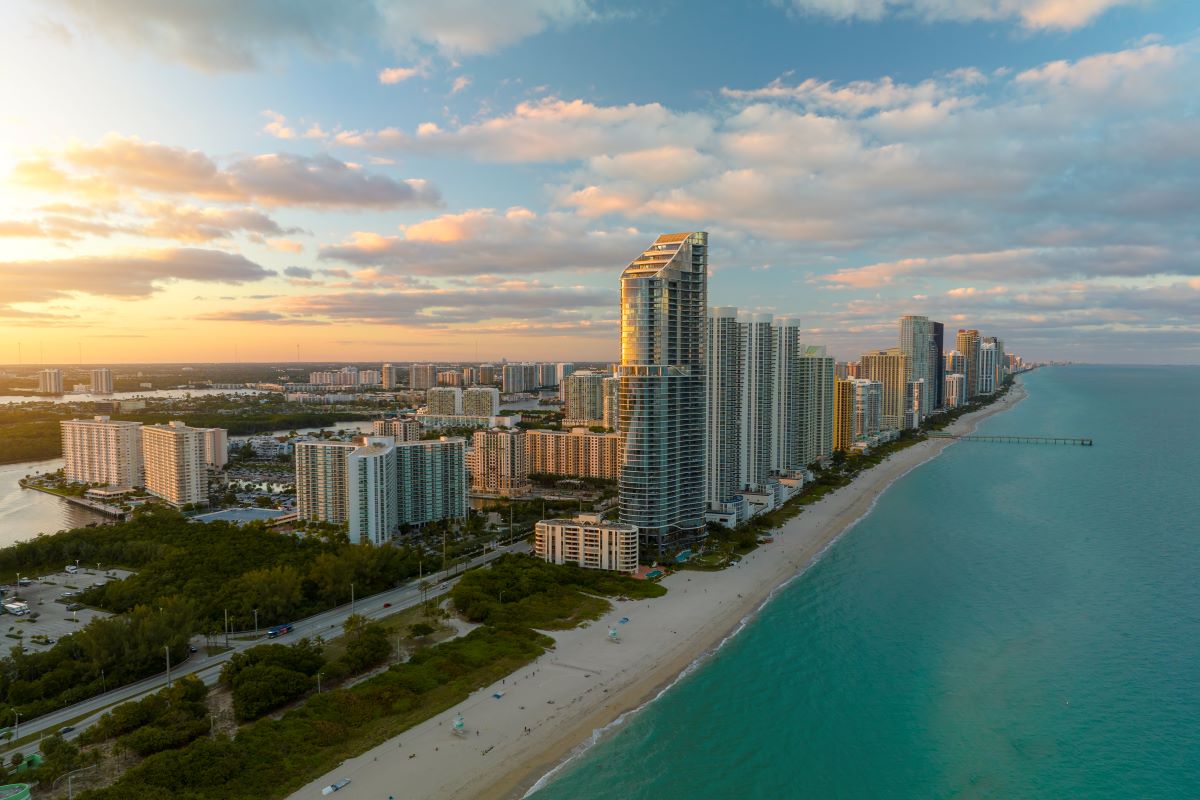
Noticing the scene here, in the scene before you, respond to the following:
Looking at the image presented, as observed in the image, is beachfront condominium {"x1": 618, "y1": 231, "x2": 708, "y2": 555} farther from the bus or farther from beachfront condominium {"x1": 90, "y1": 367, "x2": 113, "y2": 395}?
beachfront condominium {"x1": 90, "y1": 367, "x2": 113, "y2": 395}

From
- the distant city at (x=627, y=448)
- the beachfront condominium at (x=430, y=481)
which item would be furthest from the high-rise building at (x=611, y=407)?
the beachfront condominium at (x=430, y=481)

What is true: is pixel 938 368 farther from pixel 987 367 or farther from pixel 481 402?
pixel 481 402

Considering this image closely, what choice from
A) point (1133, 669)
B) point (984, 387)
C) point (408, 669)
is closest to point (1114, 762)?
point (1133, 669)

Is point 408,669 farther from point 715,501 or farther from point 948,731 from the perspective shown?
point 715,501

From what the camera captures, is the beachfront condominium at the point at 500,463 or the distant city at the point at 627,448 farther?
the beachfront condominium at the point at 500,463

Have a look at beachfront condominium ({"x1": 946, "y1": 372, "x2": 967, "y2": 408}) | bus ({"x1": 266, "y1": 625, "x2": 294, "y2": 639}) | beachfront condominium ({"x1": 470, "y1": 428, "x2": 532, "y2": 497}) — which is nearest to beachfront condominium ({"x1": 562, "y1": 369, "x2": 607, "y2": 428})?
beachfront condominium ({"x1": 470, "y1": 428, "x2": 532, "y2": 497})

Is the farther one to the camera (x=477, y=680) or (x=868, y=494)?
(x=868, y=494)

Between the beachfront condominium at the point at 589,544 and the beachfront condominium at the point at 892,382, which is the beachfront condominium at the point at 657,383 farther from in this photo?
the beachfront condominium at the point at 892,382

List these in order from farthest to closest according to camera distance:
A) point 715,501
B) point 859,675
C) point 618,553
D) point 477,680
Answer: point 715,501, point 618,553, point 859,675, point 477,680
